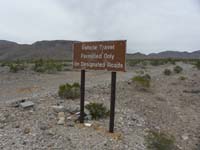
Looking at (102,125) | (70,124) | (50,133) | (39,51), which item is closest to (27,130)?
(50,133)

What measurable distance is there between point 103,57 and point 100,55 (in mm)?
135

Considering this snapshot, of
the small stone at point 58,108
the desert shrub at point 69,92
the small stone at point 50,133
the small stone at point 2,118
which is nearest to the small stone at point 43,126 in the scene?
the small stone at point 50,133

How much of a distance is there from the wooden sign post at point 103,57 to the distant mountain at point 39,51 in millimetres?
121131

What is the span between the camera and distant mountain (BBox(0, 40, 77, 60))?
138375 millimetres

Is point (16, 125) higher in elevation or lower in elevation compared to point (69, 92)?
lower

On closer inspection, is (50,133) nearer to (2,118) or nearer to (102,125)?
(102,125)

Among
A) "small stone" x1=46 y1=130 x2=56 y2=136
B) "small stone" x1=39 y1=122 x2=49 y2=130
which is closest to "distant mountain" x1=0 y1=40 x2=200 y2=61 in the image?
"small stone" x1=39 y1=122 x2=49 y2=130

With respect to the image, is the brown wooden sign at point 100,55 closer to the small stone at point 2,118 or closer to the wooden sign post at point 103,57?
the wooden sign post at point 103,57

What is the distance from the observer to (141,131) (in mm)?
10625

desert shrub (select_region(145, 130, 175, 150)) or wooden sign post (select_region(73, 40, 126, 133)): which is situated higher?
wooden sign post (select_region(73, 40, 126, 133))

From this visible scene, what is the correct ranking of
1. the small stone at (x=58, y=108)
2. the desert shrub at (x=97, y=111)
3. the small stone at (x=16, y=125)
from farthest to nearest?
the small stone at (x=58, y=108), the desert shrub at (x=97, y=111), the small stone at (x=16, y=125)

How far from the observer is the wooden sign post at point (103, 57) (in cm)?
948

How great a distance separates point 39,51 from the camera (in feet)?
471

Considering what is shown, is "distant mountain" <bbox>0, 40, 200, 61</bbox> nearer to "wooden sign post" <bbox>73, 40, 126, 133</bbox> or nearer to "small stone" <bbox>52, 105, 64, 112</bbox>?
"small stone" <bbox>52, 105, 64, 112</bbox>
